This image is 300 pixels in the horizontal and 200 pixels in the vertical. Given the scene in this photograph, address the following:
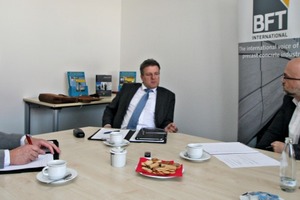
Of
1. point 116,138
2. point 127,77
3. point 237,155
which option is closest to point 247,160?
point 237,155

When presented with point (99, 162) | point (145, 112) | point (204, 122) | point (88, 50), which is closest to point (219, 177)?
point (99, 162)

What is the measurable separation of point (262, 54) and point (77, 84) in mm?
2379

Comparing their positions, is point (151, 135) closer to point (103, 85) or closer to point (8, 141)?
point (8, 141)

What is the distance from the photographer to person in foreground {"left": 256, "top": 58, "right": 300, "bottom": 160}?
6.13ft

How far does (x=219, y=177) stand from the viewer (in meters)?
1.25

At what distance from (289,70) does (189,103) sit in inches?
67.6

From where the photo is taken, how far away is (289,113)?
1.98 metres

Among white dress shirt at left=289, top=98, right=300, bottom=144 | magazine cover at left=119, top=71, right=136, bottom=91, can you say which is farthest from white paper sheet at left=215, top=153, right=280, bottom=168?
magazine cover at left=119, top=71, right=136, bottom=91

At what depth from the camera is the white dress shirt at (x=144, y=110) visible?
104 inches

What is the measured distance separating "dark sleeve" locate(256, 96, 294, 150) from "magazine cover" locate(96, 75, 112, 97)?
95.6 inches

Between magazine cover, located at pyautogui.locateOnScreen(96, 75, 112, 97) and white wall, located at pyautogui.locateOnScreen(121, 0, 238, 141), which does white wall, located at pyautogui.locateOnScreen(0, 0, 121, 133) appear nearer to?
magazine cover, located at pyautogui.locateOnScreen(96, 75, 112, 97)

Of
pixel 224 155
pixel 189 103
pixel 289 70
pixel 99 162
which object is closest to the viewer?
pixel 99 162

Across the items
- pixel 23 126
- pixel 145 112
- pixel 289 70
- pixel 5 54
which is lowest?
pixel 23 126

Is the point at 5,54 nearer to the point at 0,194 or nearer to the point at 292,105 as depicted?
the point at 0,194
